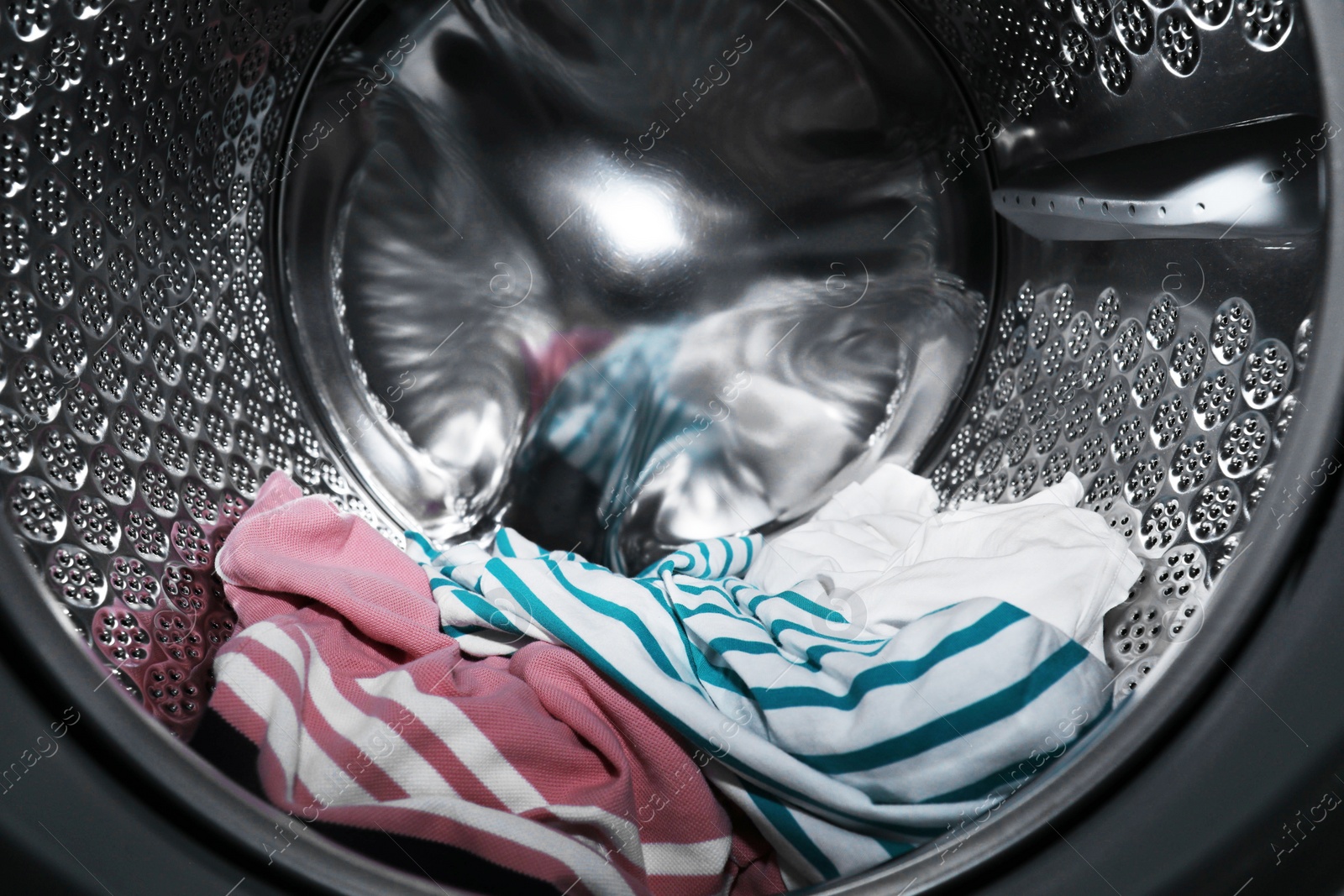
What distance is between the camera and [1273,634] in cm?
38

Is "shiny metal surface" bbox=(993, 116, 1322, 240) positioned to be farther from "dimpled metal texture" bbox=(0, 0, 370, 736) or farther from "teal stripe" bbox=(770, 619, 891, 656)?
"dimpled metal texture" bbox=(0, 0, 370, 736)

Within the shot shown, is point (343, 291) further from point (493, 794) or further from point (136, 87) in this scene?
point (493, 794)

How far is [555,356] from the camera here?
0.83m

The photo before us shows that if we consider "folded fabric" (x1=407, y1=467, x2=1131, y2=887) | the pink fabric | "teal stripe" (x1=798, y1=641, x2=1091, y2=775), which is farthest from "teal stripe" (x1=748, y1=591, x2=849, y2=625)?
the pink fabric

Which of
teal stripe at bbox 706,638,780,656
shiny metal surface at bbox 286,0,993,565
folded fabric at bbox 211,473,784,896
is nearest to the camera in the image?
folded fabric at bbox 211,473,784,896

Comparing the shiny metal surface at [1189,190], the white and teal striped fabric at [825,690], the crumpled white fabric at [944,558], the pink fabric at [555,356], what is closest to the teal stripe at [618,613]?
the white and teal striped fabric at [825,690]

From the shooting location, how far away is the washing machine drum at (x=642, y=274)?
1.68ft

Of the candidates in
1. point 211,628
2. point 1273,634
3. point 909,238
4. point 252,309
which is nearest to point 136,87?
point 252,309

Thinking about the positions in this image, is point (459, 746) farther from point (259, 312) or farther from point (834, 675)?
point (259, 312)

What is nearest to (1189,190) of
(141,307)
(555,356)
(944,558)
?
(944,558)

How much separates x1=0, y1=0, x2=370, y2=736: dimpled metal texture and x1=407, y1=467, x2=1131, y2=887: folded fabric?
0.17 metres

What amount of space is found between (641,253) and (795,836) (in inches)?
19.9

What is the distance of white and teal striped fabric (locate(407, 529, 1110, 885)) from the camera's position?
0.46 metres

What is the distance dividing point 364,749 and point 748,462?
0.45 metres
